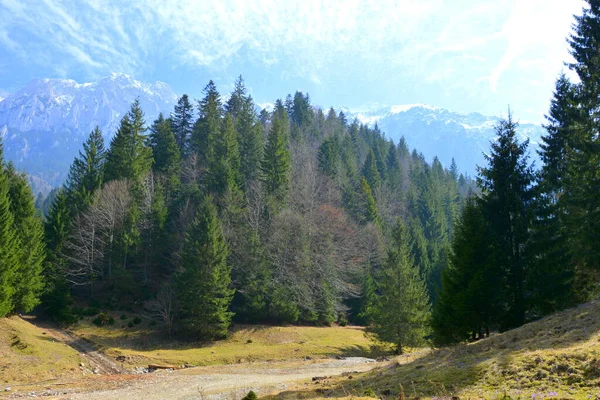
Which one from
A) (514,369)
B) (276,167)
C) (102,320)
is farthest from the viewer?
(276,167)

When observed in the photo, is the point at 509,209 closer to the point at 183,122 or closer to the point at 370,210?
the point at 370,210

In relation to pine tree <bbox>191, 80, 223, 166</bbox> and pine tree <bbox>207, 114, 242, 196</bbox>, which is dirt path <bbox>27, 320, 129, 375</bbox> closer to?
pine tree <bbox>207, 114, 242, 196</bbox>

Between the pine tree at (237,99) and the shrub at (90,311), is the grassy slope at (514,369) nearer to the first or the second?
the shrub at (90,311)

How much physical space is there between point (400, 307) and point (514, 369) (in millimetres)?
22878

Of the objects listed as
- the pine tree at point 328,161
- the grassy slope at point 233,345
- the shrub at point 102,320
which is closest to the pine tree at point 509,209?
the grassy slope at point 233,345

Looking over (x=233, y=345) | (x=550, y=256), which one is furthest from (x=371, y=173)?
(x=550, y=256)

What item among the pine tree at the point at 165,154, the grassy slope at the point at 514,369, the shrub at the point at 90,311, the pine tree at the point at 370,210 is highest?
the pine tree at the point at 165,154

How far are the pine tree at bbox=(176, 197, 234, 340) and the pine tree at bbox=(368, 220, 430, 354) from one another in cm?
1431

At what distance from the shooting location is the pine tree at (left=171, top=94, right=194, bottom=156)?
230ft

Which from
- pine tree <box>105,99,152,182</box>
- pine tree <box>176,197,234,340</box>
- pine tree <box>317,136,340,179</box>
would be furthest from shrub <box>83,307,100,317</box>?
pine tree <box>317,136,340,179</box>

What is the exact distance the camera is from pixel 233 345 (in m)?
37.4

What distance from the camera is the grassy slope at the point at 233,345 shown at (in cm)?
3272

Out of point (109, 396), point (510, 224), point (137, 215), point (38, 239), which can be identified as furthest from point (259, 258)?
point (510, 224)

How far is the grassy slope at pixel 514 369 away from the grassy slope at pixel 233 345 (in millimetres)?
19546
